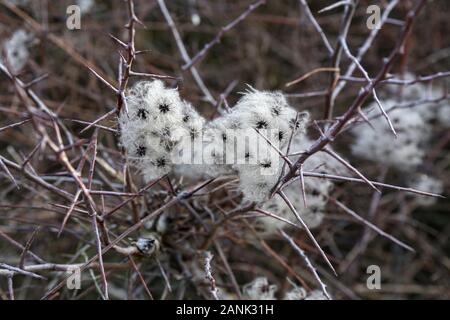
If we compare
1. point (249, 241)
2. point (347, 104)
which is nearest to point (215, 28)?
point (347, 104)

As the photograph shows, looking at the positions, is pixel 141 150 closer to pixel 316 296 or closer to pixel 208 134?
pixel 208 134

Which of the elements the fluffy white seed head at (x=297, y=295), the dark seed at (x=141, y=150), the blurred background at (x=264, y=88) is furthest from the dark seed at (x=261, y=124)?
the blurred background at (x=264, y=88)

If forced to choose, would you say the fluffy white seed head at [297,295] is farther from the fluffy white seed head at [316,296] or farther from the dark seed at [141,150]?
the dark seed at [141,150]

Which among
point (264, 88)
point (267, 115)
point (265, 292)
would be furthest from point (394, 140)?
point (267, 115)

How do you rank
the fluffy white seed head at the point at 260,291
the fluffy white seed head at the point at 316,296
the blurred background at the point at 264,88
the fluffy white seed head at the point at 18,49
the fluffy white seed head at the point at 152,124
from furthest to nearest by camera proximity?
the blurred background at the point at 264,88 < the fluffy white seed head at the point at 18,49 < the fluffy white seed head at the point at 260,291 < the fluffy white seed head at the point at 316,296 < the fluffy white seed head at the point at 152,124

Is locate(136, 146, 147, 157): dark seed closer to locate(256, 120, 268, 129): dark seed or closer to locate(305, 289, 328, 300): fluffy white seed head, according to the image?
locate(256, 120, 268, 129): dark seed

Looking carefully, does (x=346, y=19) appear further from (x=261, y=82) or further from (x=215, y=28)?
(x=215, y=28)

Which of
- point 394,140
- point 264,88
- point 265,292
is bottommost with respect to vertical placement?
point 265,292

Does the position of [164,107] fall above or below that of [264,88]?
below

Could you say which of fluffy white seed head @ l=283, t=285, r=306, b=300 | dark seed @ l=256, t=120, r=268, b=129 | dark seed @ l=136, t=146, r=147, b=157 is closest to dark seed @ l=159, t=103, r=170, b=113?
dark seed @ l=136, t=146, r=147, b=157

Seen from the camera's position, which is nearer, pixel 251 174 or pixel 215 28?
pixel 251 174

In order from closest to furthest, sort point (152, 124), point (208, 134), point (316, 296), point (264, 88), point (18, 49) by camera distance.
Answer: point (152, 124)
point (208, 134)
point (316, 296)
point (18, 49)
point (264, 88)
